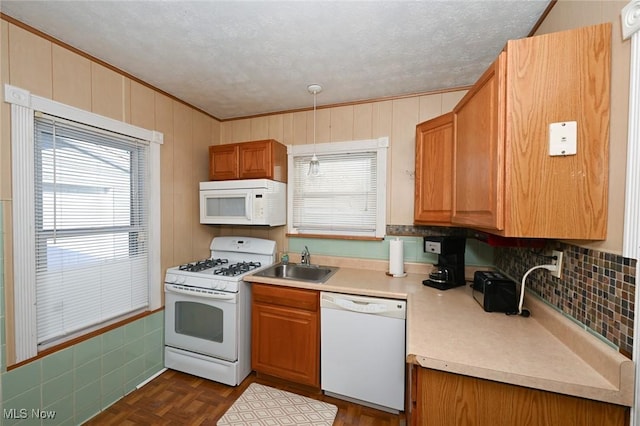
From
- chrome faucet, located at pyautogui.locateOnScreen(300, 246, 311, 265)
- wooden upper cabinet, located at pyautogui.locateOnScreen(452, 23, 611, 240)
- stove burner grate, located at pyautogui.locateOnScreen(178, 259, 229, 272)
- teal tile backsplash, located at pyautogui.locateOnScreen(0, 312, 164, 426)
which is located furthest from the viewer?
chrome faucet, located at pyautogui.locateOnScreen(300, 246, 311, 265)

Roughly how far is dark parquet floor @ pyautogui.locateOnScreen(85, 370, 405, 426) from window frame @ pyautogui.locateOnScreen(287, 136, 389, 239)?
136 cm

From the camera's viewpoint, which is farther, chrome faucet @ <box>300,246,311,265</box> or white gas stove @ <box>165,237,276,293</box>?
chrome faucet @ <box>300,246,311,265</box>

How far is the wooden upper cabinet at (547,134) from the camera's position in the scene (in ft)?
3.02

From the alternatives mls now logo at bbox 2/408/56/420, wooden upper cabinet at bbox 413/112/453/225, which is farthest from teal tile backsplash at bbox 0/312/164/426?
wooden upper cabinet at bbox 413/112/453/225

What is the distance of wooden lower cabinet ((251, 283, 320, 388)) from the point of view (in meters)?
1.95

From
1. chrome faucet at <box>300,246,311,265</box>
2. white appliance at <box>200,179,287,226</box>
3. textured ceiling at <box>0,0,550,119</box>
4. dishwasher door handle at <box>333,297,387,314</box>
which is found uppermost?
textured ceiling at <box>0,0,550,119</box>

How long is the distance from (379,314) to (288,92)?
1.99 metres

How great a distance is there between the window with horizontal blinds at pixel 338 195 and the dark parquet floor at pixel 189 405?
139cm

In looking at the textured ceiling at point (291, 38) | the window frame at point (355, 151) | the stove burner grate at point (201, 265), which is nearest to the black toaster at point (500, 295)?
the window frame at point (355, 151)

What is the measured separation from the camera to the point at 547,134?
3.20 feet

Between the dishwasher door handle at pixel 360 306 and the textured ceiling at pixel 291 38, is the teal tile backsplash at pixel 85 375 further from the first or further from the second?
the textured ceiling at pixel 291 38

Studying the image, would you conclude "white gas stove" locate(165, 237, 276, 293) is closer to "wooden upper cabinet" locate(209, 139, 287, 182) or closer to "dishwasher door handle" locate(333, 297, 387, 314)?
"wooden upper cabinet" locate(209, 139, 287, 182)

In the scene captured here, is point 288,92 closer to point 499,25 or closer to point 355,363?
point 499,25

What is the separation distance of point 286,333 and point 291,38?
6.95 feet
